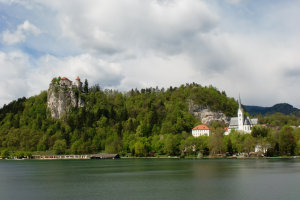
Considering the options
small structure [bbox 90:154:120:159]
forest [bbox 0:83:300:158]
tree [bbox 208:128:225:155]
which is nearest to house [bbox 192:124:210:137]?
forest [bbox 0:83:300:158]

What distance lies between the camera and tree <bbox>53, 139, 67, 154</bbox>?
573 feet

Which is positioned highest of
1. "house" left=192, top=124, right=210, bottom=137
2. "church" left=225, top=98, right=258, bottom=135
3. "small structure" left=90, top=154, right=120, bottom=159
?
"church" left=225, top=98, right=258, bottom=135

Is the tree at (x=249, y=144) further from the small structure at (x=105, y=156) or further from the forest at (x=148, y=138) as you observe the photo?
the small structure at (x=105, y=156)

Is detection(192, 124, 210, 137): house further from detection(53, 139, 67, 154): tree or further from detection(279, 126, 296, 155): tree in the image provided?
detection(53, 139, 67, 154): tree

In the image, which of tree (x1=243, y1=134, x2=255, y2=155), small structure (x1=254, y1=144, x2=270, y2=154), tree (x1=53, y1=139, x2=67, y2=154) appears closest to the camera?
small structure (x1=254, y1=144, x2=270, y2=154)

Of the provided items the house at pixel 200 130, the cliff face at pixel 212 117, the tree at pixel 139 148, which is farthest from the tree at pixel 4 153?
the cliff face at pixel 212 117

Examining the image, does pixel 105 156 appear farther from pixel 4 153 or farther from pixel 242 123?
pixel 242 123

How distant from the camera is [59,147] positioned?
174750 mm

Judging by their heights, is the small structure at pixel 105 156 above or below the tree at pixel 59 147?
below

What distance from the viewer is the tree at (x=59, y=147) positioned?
6880 inches

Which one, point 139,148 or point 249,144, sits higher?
point 249,144

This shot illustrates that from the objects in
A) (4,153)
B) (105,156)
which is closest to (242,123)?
(105,156)

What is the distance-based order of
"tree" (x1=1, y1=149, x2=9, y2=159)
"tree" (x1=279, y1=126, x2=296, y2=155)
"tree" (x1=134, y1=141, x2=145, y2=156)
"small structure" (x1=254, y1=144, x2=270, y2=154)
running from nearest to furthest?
"tree" (x1=279, y1=126, x2=296, y2=155), "small structure" (x1=254, y1=144, x2=270, y2=154), "tree" (x1=134, y1=141, x2=145, y2=156), "tree" (x1=1, y1=149, x2=9, y2=159)

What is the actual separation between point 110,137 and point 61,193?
135m
